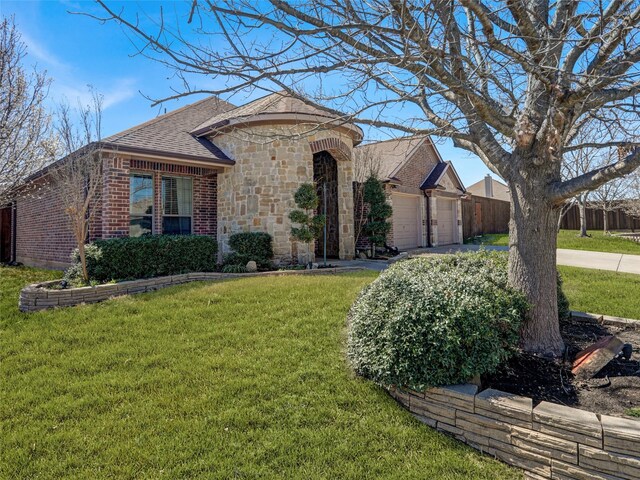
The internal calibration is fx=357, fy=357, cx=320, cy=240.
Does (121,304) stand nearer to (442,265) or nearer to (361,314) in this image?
(361,314)

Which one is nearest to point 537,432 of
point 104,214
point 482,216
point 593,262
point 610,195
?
point 104,214

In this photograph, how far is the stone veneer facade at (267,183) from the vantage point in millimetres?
10117

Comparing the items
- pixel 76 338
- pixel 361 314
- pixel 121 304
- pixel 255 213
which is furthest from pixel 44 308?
pixel 361 314

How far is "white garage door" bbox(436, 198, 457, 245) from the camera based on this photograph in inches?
712

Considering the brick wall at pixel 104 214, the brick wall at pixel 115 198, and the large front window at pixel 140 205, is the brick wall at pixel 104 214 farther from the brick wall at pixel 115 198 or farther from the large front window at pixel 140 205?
the large front window at pixel 140 205

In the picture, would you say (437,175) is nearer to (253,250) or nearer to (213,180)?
(213,180)

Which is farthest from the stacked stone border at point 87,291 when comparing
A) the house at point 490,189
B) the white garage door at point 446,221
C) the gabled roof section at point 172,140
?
the house at point 490,189

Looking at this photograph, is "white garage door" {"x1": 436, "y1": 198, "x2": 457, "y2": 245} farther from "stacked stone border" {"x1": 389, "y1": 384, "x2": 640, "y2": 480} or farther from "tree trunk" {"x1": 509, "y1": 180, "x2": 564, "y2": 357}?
"stacked stone border" {"x1": 389, "y1": 384, "x2": 640, "y2": 480}

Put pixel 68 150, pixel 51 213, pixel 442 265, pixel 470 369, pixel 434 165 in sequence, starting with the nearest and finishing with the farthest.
A: pixel 470 369
pixel 442 265
pixel 68 150
pixel 51 213
pixel 434 165

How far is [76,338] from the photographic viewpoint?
4.72m

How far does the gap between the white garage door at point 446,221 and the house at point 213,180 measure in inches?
295

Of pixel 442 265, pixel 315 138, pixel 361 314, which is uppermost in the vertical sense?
pixel 315 138

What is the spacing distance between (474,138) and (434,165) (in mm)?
14545

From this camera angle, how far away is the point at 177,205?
34.1 ft
